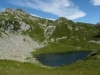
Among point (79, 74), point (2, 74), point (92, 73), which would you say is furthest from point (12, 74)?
point (92, 73)

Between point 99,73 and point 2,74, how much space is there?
18.9 meters

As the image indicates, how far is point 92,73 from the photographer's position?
3597 centimetres

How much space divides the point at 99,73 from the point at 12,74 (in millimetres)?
17154

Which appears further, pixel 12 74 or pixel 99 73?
pixel 12 74

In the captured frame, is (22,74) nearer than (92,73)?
No

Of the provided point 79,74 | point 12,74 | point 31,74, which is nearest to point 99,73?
point 79,74

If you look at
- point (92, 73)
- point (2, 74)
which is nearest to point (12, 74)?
point (2, 74)

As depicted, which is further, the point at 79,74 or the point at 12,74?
the point at 12,74

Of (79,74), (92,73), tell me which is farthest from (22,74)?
(92,73)

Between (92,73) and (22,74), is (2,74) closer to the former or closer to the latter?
(22,74)

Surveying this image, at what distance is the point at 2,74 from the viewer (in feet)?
126

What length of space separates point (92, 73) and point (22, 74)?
13.8m

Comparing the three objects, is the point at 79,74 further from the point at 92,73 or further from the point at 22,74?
the point at 22,74

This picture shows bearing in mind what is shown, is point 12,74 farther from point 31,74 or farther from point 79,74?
point 79,74
